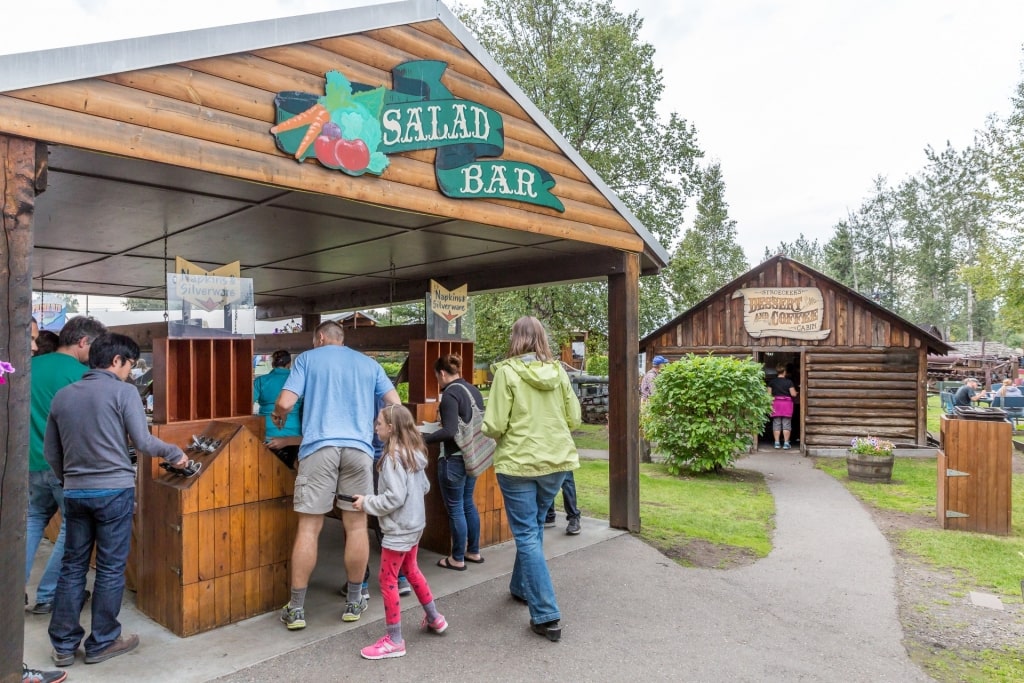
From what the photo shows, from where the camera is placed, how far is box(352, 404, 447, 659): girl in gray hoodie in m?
3.75

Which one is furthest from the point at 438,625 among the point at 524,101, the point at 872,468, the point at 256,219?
the point at 872,468

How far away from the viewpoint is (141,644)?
3.81 meters

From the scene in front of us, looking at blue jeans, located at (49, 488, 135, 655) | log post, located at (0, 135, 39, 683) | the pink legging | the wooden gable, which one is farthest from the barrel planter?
log post, located at (0, 135, 39, 683)

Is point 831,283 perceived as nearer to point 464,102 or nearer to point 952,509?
point 952,509

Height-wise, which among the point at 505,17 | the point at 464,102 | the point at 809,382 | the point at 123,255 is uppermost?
the point at 505,17

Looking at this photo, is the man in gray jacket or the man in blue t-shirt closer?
the man in gray jacket

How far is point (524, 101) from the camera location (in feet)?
17.6

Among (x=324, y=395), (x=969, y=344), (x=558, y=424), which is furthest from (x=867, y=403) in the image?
(x=969, y=344)

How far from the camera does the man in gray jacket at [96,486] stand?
3.52 meters

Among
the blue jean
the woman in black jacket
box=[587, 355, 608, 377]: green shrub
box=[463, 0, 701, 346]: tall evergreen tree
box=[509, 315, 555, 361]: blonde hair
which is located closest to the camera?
the blue jean

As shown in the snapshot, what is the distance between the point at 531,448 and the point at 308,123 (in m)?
2.37

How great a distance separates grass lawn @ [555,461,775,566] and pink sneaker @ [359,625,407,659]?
295cm

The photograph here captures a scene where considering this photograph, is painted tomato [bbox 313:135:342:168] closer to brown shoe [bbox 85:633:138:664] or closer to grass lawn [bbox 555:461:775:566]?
brown shoe [bbox 85:633:138:664]

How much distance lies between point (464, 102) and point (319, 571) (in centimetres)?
379
